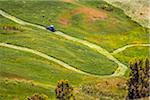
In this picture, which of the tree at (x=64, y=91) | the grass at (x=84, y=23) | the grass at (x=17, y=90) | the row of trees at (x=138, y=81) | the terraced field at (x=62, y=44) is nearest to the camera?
the tree at (x=64, y=91)

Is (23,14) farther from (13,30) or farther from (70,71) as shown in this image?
(70,71)

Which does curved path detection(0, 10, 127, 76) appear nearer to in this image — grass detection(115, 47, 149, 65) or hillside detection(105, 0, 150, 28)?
grass detection(115, 47, 149, 65)

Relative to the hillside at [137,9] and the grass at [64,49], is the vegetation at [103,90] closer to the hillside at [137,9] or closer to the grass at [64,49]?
the grass at [64,49]

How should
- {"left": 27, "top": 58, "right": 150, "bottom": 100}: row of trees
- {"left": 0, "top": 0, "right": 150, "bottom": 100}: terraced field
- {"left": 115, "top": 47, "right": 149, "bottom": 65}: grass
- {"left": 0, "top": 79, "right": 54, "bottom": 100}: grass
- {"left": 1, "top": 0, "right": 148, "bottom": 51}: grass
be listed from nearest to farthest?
{"left": 0, "top": 79, "right": 54, "bottom": 100}: grass < {"left": 27, "top": 58, "right": 150, "bottom": 100}: row of trees < {"left": 0, "top": 0, "right": 150, "bottom": 100}: terraced field < {"left": 115, "top": 47, "right": 149, "bottom": 65}: grass < {"left": 1, "top": 0, "right": 148, "bottom": 51}: grass

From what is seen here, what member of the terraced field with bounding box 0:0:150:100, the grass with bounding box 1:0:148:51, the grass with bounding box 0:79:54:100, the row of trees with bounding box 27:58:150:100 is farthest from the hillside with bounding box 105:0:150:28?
the grass with bounding box 0:79:54:100

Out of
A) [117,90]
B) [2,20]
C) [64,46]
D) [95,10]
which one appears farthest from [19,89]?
[95,10]

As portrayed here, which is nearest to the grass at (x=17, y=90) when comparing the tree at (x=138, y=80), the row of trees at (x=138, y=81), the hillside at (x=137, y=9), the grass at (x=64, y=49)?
the row of trees at (x=138, y=81)
